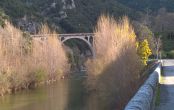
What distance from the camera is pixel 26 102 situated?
121 ft

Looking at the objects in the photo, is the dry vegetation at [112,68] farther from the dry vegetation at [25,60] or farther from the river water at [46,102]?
the dry vegetation at [25,60]

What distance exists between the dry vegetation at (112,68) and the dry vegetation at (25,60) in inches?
395

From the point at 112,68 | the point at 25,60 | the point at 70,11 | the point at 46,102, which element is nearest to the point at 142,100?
the point at 112,68

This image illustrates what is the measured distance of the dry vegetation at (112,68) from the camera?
28000 mm

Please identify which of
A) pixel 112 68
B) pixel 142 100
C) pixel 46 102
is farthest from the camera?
pixel 46 102

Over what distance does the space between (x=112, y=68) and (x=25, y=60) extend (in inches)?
1044

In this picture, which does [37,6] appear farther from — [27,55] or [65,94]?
[65,94]

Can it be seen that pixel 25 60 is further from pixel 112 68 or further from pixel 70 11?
pixel 70 11

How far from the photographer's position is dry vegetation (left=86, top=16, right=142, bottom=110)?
91.9 ft

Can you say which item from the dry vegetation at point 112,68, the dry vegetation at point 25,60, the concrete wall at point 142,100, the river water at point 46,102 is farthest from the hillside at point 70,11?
the concrete wall at point 142,100

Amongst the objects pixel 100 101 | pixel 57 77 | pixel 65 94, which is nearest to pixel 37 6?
pixel 57 77

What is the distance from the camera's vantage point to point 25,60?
181 feet

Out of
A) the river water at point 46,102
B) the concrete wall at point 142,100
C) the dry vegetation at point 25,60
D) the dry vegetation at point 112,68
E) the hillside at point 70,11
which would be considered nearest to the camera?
the concrete wall at point 142,100

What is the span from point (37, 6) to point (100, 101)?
107747 mm
